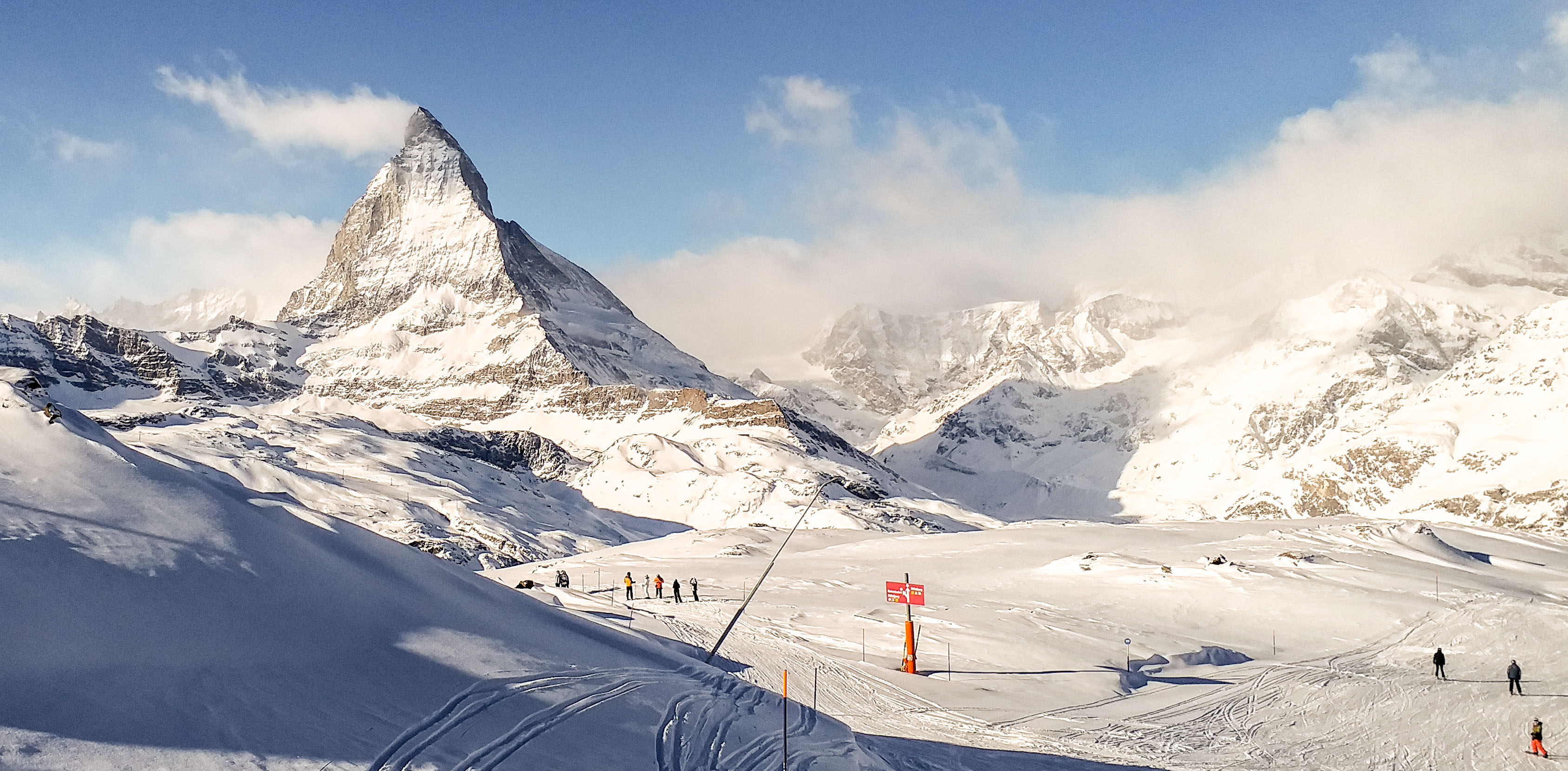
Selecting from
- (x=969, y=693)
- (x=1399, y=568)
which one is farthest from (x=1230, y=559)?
(x=969, y=693)

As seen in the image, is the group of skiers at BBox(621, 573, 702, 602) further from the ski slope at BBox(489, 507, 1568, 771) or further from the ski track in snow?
the ski track in snow

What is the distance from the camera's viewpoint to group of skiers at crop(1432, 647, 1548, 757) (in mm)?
22891

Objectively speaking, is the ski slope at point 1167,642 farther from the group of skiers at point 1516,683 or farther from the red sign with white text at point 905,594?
the red sign with white text at point 905,594

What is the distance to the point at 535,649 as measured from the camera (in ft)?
57.1

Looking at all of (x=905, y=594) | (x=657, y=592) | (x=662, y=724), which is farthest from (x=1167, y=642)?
(x=662, y=724)

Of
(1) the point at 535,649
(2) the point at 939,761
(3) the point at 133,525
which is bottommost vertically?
(2) the point at 939,761

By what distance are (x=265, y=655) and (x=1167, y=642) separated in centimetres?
3527

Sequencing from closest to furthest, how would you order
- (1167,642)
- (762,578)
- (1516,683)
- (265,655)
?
1. (265,655)
2. (762,578)
3. (1516,683)
4. (1167,642)

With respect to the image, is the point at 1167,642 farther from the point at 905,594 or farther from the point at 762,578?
the point at 762,578

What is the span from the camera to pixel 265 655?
43.7ft

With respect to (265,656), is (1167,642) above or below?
below

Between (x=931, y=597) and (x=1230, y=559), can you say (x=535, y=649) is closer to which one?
(x=931, y=597)

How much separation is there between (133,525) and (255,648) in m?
2.50

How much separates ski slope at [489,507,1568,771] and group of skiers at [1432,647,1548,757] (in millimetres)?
398
